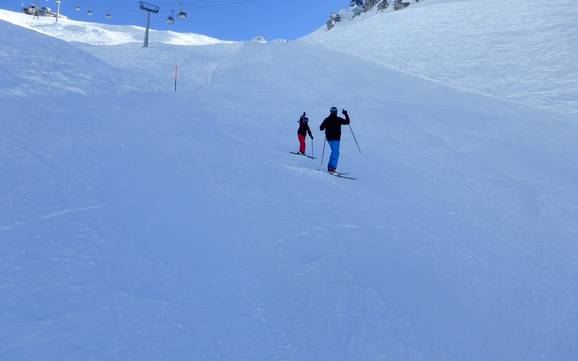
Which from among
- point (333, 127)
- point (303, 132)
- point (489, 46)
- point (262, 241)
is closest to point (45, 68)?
point (303, 132)

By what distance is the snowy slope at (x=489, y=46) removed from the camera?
20797 millimetres

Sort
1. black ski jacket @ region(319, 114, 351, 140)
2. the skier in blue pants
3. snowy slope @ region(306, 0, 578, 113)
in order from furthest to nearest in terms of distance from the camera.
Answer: snowy slope @ region(306, 0, 578, 113)
black ski jacket @ region(319, 114, 351, 140)
the skier in blue pants

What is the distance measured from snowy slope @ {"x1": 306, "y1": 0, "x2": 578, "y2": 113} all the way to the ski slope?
8207 millimetres

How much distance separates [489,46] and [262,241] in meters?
27.2

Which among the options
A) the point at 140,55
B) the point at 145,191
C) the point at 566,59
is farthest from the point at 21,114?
the point at 566,59

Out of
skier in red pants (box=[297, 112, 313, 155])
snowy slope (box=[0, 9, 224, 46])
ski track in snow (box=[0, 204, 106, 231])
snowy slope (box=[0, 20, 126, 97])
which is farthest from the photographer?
snowy slope (box=[0, 9, 224, 46])

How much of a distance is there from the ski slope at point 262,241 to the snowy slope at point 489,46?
323 inches

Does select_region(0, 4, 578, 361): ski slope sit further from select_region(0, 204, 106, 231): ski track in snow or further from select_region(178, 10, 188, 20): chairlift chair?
select_region(178, 10, 188, 20): chairlift chair

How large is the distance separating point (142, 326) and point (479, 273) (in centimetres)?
438

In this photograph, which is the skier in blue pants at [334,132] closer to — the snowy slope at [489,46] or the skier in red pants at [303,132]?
the skier in red pants at [303,132]

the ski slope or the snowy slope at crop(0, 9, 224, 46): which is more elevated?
the snowy slope at crop(0, 9, 224, 46)

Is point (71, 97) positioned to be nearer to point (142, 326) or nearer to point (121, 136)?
point (121, 136)

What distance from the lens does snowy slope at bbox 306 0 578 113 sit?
20797 millimetres

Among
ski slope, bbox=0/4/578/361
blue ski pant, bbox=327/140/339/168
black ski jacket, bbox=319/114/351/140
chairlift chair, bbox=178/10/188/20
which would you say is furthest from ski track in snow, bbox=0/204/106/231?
chairlift chair, bbox=178/10/188/20
